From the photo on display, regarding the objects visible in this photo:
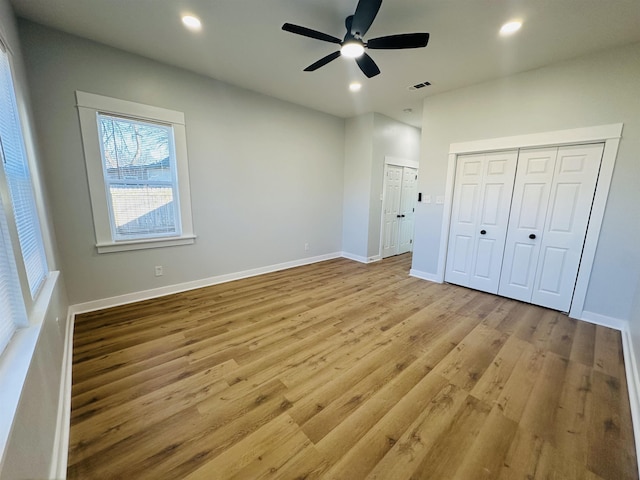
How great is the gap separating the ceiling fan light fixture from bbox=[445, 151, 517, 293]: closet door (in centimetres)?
238

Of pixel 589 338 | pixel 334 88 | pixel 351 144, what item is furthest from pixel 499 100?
pixel 589 338

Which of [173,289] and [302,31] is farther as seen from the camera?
[173,289]

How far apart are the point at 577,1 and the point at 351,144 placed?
11.7ft

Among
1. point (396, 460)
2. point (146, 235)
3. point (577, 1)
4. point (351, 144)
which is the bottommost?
point (396, 460)

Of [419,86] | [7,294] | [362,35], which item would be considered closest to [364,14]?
[362,35]

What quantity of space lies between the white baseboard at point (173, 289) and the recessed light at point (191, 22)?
3.00 m

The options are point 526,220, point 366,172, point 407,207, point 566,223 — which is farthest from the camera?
point 407,207

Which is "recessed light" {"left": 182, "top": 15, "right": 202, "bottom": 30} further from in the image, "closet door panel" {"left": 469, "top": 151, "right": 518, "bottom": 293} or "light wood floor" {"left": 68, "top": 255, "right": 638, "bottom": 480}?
"closet door panel" {"left": 469, "top": 151, "right": 518, "bottom": 293}

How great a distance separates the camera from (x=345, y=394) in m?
1.84

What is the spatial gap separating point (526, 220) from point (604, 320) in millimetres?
1348

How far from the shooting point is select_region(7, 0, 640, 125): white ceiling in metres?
2.16

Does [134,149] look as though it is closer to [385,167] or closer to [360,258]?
[360,258]

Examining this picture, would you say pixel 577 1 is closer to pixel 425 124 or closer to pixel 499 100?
pixel 499 100

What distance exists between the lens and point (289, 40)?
264 centimetres
